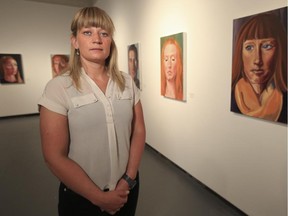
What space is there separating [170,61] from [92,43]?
7.32 feet

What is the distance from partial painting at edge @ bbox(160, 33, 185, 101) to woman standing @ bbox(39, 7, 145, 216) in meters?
1.89

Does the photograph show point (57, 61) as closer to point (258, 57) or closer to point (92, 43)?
point (258, 57)

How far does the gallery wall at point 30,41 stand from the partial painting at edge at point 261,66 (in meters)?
6.73

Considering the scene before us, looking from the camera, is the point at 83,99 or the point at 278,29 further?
the point at 278,29

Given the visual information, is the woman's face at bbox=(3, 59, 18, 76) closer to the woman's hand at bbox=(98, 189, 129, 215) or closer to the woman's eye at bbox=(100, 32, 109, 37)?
the woman's eye at bbox=(100, 32, 109, 37)

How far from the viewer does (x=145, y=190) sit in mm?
2836

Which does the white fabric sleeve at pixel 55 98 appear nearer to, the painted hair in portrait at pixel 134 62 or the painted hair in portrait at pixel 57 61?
the painted hair in portrait at pixel 134 62

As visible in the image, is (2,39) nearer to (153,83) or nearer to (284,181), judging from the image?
(153,83)

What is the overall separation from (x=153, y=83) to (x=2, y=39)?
5498 mm

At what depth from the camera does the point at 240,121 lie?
2.22 m

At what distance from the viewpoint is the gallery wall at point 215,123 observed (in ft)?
6.49

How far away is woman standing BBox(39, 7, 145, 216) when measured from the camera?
3.34ft

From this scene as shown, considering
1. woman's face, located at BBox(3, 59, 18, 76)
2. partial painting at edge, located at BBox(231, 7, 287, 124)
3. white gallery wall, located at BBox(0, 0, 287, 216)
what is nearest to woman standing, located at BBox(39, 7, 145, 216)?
partial painting at edge, located at BBox(231, 7, 287, 124)

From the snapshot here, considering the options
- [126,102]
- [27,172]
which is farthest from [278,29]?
[27,172]
